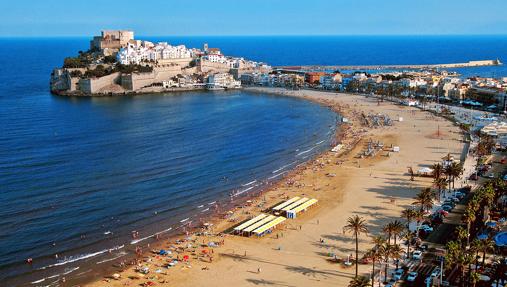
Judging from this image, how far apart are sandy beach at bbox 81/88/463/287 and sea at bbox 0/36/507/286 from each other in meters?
2.57

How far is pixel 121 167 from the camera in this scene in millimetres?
48969

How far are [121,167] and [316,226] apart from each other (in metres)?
22.0

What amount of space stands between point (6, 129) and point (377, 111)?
54442 mm

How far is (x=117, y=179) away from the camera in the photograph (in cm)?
4531

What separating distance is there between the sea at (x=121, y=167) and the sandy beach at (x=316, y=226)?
101 inches

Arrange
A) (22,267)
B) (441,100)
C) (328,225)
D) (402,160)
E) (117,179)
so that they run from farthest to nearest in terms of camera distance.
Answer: (441,100), (402,160), (117,179), (328,225), (22,267)

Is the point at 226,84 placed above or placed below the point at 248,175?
above

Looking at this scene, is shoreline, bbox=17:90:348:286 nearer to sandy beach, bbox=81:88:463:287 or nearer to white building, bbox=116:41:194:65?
sandy beach, bbox=81:88:463:287

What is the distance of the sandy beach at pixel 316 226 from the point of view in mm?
28188

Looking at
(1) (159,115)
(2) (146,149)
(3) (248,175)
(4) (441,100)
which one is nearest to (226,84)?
(1) (159,115)

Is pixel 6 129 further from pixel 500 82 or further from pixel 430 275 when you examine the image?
pixel 500 82

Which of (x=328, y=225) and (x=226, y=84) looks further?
(x=226, y=84)

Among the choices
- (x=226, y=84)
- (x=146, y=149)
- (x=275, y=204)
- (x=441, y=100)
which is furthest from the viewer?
(x=226, y=84)

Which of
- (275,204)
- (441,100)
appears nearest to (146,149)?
(275,204)
